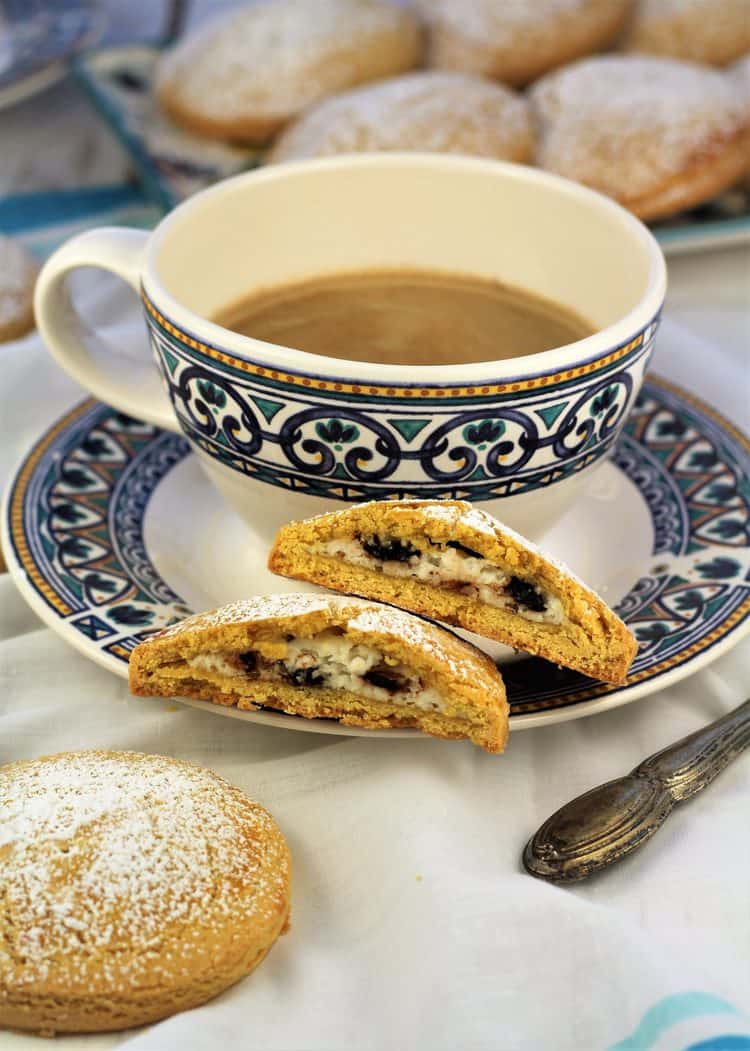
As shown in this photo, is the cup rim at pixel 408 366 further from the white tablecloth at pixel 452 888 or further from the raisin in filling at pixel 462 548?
the white tablecloth at pixel 452 888

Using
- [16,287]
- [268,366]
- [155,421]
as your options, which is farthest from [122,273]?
[16,287]

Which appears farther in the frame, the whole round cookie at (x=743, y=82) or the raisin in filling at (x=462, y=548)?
the whole round cookie at (x=743, y=82)

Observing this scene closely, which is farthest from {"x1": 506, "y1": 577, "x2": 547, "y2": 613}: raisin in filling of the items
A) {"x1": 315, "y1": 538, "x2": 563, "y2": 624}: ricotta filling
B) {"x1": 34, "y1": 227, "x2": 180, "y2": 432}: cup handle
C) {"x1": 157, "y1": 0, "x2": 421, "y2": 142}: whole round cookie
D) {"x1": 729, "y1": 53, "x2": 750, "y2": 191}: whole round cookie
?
{"x1": 157, "y1": 0, "x2": 421, "y2": 142}: whole round cookie

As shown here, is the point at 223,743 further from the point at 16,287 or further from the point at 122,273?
the point at 16,287

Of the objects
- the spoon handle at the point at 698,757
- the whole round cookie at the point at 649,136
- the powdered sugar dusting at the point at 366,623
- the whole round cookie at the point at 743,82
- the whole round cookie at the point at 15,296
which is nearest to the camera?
the powdered sugar dusting at the point at 366,623

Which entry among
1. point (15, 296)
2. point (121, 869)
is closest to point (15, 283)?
point (15, 296)

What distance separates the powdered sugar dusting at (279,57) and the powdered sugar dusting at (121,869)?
6.19ft

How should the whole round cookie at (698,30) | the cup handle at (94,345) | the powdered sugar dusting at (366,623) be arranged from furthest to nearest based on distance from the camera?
the whole round cookie at (698,30) → the cup handle at (94,345) → the powdered sugar dusting at (366,623)

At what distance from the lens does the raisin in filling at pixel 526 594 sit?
1.23 m

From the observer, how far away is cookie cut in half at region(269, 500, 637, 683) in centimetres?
120

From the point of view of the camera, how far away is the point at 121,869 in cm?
106

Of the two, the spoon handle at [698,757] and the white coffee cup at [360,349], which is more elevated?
the white coffee cup at [360,349]

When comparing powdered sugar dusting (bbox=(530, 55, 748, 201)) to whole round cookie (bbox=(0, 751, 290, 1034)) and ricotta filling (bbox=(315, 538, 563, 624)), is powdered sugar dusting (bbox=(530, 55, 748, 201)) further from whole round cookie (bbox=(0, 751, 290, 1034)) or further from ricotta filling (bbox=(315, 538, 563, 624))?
whole round cookie (bbox=(0, 751, 290, 1034))

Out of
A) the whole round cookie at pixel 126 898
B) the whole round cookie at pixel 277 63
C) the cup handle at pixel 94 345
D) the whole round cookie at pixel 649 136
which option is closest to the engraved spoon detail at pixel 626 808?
the whole round cookie at pixel 126 898
